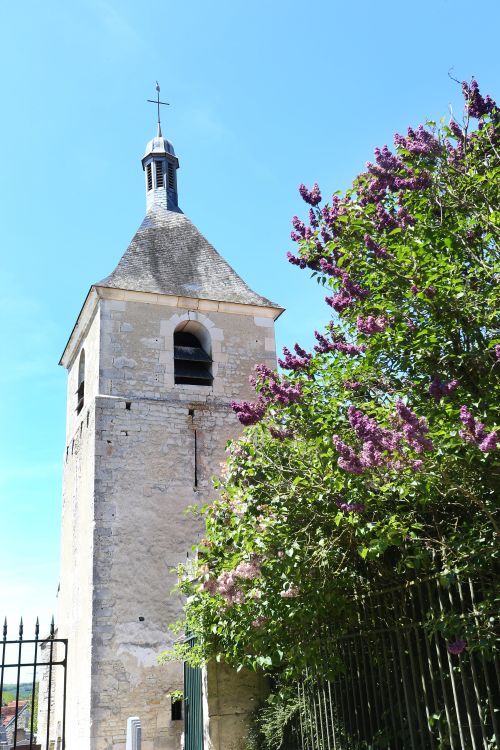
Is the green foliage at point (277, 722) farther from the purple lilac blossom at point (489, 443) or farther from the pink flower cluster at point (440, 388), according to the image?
the purple lilac blossom at point (489, 443)

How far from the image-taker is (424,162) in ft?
16.1

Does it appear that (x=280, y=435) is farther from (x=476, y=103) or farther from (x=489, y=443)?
(x=476, y=103)

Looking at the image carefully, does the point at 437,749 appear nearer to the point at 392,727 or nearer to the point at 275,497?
the point at 392,727

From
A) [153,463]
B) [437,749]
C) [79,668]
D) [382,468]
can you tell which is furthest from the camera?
[153,463]

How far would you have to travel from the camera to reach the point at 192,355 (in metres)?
12.9

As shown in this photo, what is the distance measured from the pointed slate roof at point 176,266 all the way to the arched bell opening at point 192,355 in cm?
66

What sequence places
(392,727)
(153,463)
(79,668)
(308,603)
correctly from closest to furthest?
(392,727) → (308,603) → (79,668) → (153,463)

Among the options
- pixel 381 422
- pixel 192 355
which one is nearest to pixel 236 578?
pixel 381 422

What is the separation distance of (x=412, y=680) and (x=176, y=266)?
1021 centimetres

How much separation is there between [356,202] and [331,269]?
0.51 meters

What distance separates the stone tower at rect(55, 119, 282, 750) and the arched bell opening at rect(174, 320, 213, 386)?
0.03 m

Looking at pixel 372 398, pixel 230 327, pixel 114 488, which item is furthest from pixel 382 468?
pixel 230 327

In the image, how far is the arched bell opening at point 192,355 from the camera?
12.7 metres

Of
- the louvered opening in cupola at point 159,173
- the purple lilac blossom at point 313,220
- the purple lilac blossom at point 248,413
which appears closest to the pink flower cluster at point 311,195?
the purple lilac blossom at point 313,220
